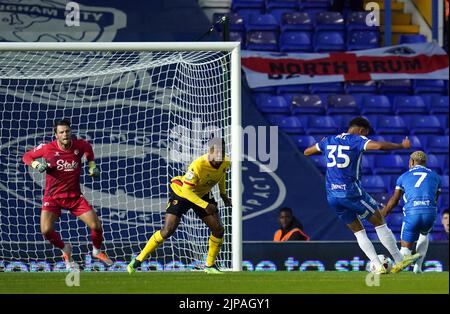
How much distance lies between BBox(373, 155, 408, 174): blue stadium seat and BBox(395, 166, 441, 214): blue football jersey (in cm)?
578

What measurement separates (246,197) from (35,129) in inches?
135

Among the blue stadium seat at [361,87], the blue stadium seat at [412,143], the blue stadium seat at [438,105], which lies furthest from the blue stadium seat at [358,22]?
the blue stadium seat at [412,143]

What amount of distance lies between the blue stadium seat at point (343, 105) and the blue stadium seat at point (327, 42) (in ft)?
2.79

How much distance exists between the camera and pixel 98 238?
12.4 metres

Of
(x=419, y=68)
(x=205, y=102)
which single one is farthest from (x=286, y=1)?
(x=205, y=102)

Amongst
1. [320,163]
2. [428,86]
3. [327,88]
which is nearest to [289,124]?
[320,163]

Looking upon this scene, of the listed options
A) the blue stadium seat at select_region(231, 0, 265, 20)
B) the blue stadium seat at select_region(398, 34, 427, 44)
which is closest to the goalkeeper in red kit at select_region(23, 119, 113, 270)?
the blue stadium seat at select_region(231, 0, 265, 20)

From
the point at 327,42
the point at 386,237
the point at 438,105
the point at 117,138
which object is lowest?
the point at 386,237

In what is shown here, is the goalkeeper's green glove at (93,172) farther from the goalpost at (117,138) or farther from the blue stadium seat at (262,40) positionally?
the blue stadium seat at (262,40)

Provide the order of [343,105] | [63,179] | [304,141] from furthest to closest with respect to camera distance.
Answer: [343,105] < [304,141] < [63,179]

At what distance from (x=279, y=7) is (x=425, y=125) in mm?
3081

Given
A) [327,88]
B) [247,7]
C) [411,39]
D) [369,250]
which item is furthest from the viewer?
[411,39]

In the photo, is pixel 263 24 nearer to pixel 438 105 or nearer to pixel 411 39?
pixel 411 39

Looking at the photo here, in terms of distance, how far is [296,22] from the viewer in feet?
62.0
